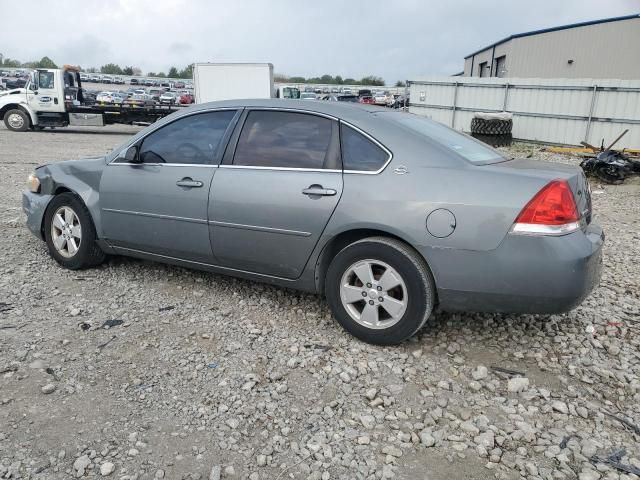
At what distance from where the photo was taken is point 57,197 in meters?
4.64

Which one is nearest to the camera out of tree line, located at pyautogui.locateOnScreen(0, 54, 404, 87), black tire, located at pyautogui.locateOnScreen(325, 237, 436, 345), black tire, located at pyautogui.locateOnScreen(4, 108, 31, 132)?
black tire, located at pyautogui.locateOnScreen(325, 237, 436, 345)

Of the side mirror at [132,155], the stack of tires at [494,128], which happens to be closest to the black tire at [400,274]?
the side mirror at [132,155]

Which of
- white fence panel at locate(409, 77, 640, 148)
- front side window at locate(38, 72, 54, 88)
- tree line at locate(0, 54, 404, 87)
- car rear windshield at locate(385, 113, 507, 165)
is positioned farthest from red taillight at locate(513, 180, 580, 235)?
tree line at locate(0, 54, 404, 87)

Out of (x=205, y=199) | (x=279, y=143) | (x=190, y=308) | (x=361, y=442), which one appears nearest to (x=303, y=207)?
(x=279, y=143)

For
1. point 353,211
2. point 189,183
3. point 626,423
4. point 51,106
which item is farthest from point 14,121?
point 626,423

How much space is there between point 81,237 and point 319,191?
7.72 ft

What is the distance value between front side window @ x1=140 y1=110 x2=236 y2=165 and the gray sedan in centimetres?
1

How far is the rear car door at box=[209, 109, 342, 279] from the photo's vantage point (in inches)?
135

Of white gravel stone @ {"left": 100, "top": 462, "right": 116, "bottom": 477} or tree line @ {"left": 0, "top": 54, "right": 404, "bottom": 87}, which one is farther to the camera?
tree line @ {"left": 0, "top": 54, "right": 404, "bottom": 87}

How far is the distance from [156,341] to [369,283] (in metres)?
1.46

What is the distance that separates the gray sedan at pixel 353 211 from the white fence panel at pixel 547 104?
45.9 ft

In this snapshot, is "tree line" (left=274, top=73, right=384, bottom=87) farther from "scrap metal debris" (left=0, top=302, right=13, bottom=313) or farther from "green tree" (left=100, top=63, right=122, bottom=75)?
"scrap metal debris" (left=0, top=302, right=13, bottom=313)

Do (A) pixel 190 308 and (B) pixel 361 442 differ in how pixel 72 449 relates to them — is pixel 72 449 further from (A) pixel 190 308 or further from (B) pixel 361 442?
(A) pixel 190 308

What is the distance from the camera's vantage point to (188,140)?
A: 408 centimetres
